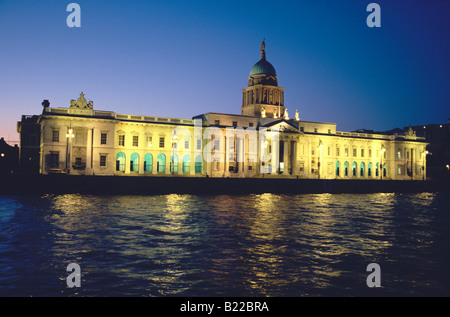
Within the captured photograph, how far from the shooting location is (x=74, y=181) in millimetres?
43781

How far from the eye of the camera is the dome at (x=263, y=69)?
326 feet

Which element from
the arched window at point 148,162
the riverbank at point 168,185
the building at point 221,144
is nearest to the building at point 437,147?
the building at point 221,144

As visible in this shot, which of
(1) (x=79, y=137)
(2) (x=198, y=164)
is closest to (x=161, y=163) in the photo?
(2) (x=198, y=164)

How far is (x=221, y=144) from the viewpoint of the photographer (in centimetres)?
7706

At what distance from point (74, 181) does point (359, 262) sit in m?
36.3

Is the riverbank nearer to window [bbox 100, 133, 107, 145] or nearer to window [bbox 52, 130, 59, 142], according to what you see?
window [bbox 52, 130, 59, 142]

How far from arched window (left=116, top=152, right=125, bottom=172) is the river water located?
4462cm

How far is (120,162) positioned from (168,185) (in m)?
25.2

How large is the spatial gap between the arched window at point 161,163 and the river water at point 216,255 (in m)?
47.6

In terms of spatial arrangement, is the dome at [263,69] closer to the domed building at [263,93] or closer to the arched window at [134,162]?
the domed building at [263,93]

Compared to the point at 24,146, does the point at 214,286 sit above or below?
below
